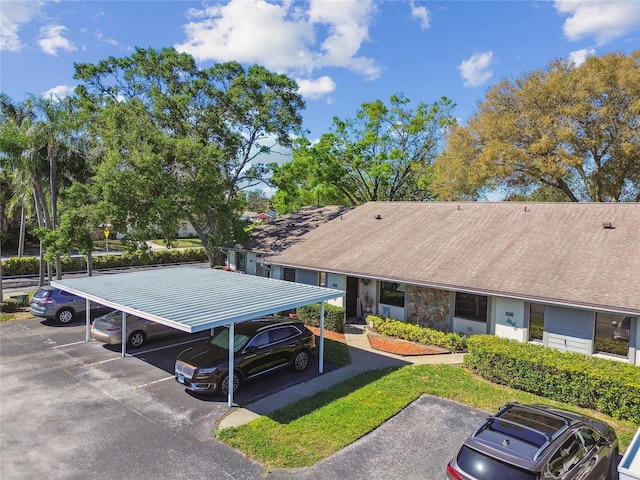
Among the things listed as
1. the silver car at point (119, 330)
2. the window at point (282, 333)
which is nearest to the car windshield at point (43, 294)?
the silver car at point (119, 330)

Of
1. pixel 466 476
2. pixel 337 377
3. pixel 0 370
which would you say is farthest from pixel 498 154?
pixel 0 370

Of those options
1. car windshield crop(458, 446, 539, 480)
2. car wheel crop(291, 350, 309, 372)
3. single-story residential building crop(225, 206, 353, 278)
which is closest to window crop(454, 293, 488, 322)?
car wheel crop(291, 350, 309, 372)

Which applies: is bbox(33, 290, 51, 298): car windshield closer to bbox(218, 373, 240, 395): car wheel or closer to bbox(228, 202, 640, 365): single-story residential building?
bbox(228, 202, 640, 365): single-story residential building

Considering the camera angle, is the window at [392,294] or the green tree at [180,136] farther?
the green tree at [180,136]

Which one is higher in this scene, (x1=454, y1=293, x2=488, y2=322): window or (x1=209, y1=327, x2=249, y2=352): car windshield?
(x1=454, y1=293, x2=488, y2=322): window

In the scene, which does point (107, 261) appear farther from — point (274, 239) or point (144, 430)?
point (144, 430)

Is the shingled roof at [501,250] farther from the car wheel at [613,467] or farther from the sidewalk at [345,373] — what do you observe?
the car wheel at [613,467]

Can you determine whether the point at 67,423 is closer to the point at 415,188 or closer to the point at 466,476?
the point at 466,476
